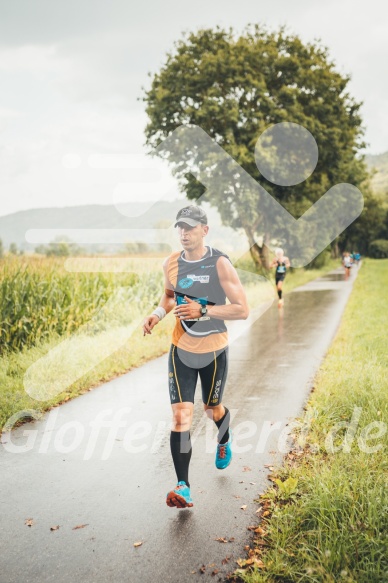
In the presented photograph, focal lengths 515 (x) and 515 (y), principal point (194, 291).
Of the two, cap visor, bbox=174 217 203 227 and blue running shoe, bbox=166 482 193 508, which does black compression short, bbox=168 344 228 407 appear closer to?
blue running shoe, bbox=166 482 193 508

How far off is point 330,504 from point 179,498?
1049mm

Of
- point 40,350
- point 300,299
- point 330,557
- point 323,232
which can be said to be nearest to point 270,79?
point 300,299

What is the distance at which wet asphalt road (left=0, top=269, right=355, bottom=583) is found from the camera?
318cm

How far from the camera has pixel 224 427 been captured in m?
4.46

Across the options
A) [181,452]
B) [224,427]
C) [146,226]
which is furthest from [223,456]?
[146,226]

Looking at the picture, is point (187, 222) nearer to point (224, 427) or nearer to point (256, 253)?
point (224, 427)

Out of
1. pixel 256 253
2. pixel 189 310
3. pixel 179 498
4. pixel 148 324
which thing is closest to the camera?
pixel 179 498

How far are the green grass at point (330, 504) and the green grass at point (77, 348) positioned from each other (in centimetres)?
330

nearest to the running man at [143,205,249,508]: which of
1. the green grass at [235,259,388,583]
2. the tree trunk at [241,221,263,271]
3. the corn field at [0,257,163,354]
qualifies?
the green grass at [235,259,388,583]

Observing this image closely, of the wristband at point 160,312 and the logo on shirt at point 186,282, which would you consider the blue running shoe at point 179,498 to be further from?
the logo on shirt at point 186,282

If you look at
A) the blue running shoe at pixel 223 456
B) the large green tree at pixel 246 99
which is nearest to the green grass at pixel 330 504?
the blue running shoe at pixel 223 456

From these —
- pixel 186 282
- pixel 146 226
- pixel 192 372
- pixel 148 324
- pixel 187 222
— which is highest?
pixel 187 222

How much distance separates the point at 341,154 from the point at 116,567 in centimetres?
3070

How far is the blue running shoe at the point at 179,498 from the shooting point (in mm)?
3693
